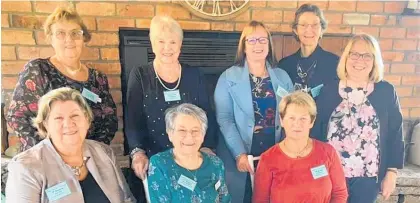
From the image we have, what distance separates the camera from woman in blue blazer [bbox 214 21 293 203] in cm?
186

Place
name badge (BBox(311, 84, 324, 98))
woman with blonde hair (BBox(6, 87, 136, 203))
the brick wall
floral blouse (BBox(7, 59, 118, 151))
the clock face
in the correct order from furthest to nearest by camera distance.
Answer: the clock face, the brick wall, name badge (BBox(311, 84, 324, 98)), floral blouse (BBox(7, 59, 118, 151)), woman with blonde hair (BBox(6, 87, 136, 203))

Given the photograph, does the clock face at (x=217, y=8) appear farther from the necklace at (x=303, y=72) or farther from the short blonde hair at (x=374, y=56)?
the short blonde hair at (x=374, y=56)

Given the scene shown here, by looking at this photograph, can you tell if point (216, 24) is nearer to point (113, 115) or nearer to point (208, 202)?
point (113, 115)

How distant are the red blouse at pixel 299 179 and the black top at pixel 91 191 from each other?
27.8 inches

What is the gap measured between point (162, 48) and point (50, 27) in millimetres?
532

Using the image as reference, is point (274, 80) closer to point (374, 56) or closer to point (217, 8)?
point (374, 56)

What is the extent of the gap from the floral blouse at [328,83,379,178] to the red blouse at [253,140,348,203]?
0.14 metres

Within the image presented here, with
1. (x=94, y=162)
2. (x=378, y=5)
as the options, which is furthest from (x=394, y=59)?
(x=94, y=162)

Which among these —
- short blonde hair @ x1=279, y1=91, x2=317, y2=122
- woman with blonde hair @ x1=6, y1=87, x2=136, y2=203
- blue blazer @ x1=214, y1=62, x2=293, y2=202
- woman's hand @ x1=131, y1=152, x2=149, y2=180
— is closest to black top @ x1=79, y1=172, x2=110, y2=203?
woman with blonde hair @ x1=6, y1=87, x2=136, y2=203

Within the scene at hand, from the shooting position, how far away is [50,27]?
172 centimetres

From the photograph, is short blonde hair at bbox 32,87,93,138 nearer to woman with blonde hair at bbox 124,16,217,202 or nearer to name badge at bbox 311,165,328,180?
woman with blonde hair at bbox 124,16,217,202

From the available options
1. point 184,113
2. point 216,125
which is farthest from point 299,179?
point 184,113

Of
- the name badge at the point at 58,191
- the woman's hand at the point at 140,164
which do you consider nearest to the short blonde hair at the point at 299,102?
the woman's hand at the point at 140,164

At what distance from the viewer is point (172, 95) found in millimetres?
1785
